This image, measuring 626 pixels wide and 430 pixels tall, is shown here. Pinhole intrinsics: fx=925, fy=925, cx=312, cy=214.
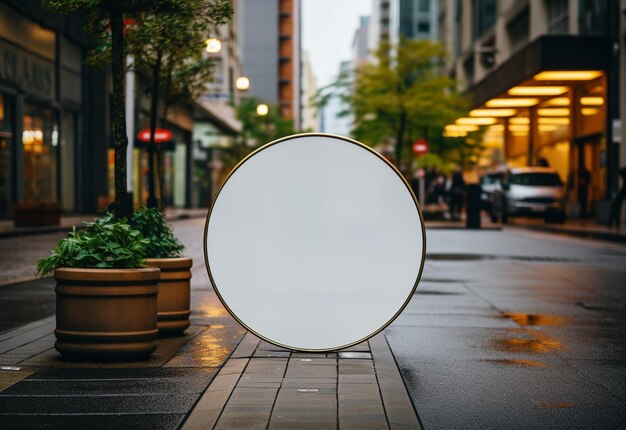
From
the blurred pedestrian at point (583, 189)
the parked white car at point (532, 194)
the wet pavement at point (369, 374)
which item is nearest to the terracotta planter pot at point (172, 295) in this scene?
the wet pavement at point (369, 374)

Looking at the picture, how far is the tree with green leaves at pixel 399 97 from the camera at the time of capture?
3838 centimetres

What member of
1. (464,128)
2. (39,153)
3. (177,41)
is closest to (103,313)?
(177,41)

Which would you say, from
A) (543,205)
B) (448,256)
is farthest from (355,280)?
(543,205)

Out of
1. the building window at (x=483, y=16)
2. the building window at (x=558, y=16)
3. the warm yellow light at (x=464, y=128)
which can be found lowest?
the warm yellow light at (x=464, y=128)

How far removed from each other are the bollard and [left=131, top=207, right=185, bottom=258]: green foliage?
71.2 feet

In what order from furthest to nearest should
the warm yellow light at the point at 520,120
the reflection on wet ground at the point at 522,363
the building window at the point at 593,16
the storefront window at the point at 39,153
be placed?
the warm yellow light at the point at 520,120
the building window at the point at 593,16
the storefront window at the point at 39,153
the reflection on wet ground at the point at 522,363

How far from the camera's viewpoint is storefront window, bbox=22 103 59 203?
98.7 ft

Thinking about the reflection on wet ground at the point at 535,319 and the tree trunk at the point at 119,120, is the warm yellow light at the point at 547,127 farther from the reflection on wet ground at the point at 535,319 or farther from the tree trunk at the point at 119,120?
the tree trunk at the point at 119,120

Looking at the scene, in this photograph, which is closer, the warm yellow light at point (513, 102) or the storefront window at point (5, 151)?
the storefront window at point (5, 151)

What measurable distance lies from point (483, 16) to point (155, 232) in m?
49.4

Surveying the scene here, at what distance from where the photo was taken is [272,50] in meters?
124

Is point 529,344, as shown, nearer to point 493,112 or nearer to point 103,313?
point 103,313

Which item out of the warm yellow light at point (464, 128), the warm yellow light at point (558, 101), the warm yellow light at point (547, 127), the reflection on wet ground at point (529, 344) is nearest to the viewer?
the reflection on wet ground at point (529, 344)

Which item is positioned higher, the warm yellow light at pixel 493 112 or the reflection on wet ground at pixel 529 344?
the warm yellow light at pixel 493 112
